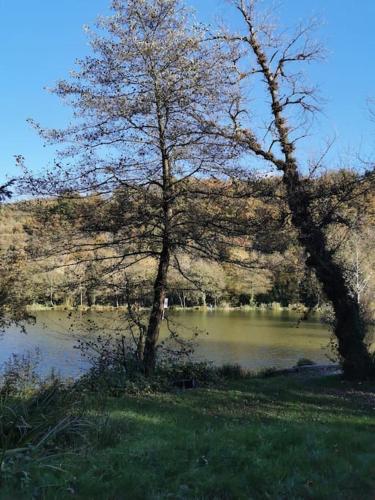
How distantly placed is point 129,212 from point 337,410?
19.0 feet

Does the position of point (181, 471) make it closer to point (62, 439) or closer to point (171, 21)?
point (62, 439)

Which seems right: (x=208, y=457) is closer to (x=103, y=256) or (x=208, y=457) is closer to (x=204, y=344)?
(x=103, y=256)

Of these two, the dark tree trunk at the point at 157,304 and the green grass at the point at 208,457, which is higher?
the dark tree trunk at the point at 157,304

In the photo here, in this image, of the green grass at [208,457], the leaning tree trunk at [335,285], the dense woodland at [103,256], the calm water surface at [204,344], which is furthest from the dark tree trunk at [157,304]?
the leaning tree trunk at [335,285]

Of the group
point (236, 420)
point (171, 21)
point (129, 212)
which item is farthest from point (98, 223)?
point (236, 420)

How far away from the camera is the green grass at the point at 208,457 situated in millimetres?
4102

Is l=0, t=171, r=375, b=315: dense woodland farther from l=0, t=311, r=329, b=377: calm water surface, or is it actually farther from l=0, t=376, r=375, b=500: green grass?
l=0, t=376, r=375, b=500: green grass

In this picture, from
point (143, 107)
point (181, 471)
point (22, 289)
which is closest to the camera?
point (181, 471)

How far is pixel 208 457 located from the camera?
16.5ft

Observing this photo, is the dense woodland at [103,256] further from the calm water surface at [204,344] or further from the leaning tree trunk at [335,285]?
the leaning tree trunk at [335,285]

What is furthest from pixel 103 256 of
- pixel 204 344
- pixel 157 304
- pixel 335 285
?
pixel 204 344

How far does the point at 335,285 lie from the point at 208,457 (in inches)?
403

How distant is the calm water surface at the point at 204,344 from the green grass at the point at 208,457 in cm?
508

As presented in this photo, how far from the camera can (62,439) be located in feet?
17.1
